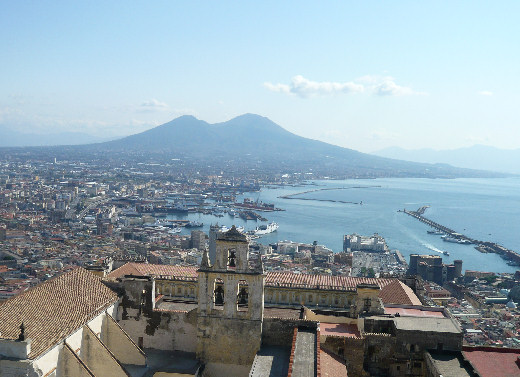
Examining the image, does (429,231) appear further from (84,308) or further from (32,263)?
(84,308)

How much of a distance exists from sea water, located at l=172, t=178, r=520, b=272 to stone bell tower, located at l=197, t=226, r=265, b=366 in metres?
56.4

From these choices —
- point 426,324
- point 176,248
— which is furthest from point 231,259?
point 176,248

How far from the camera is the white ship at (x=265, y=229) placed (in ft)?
256

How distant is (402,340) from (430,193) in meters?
159

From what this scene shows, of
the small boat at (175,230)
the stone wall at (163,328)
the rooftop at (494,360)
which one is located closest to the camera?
the rooftop at (494,360)

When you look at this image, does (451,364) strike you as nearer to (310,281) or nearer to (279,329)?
(279,329)

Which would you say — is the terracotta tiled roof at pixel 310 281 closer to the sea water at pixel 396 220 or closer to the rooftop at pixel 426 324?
the rooftop at pixel 426 324

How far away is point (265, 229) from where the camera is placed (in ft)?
263

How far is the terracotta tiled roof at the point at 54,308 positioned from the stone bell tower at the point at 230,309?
7.95ft

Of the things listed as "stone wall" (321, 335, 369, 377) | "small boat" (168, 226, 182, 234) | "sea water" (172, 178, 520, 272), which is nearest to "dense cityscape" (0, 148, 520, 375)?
"small boat" (168, 226, 182, 234)

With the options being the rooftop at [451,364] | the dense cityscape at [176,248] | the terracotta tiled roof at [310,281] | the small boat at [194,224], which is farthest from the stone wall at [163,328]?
the small boat at [194,224]

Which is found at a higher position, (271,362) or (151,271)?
(151,271)

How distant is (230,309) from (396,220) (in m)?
91.2

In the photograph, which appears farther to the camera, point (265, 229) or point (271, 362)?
point (265, 229)
